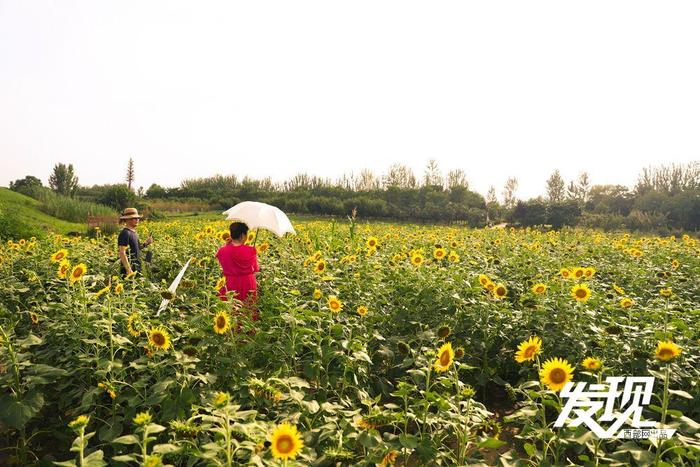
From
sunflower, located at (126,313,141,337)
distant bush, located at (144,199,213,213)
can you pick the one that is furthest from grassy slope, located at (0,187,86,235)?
sunflower, located at (126,313,141,337)

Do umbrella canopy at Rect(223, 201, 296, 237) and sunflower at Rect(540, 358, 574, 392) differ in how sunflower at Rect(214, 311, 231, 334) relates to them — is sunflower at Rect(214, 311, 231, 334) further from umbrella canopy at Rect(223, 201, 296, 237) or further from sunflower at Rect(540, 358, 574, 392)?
umbrella canopy at Rect(223, 201, 296, 237)

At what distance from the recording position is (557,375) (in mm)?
2043

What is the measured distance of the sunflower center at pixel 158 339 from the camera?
7.74ft

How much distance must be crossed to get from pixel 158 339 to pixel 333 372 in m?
1.20

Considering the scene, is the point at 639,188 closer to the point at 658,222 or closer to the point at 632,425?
the point at 658,222

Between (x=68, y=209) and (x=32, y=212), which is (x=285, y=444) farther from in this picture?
(x=68, y=209)

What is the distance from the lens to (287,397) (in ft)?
7.92

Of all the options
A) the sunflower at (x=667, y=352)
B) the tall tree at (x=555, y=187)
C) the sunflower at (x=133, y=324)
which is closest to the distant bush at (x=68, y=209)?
the sunflower at (x=133, y=324)

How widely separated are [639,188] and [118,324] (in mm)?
52367

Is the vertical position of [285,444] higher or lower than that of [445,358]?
lower

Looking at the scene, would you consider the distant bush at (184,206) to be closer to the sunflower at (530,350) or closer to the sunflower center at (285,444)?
the sunflower at (530,350)

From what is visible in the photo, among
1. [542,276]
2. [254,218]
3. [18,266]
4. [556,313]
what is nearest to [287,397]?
[556,313]

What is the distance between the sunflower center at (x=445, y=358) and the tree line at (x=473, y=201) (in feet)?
94.9

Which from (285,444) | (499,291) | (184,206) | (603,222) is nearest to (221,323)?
(285,444)
